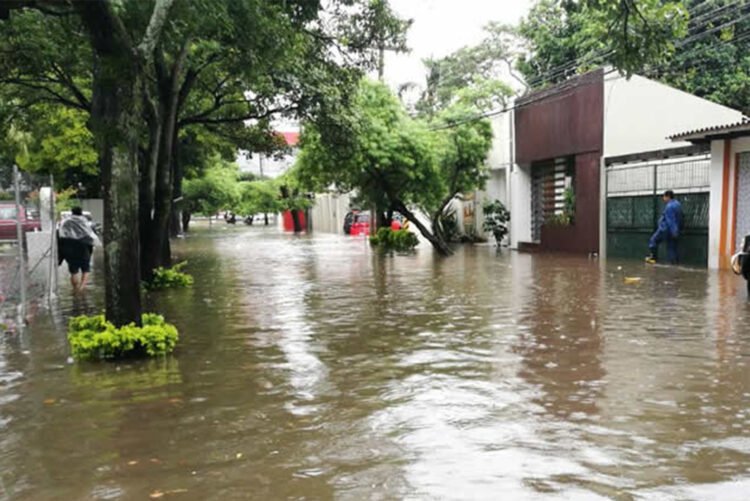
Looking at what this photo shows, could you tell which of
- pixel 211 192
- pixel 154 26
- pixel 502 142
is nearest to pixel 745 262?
pixel 154 26

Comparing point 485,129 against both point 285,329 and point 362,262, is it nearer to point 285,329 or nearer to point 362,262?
point 362,262

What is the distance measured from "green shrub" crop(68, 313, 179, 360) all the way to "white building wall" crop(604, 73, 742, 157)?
13.0m

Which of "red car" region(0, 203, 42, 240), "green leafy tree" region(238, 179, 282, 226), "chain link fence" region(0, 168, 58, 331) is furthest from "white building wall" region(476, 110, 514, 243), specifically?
"green leafy tree" region(238, 179, 282, 226)

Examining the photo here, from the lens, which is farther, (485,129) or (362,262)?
(485,129)

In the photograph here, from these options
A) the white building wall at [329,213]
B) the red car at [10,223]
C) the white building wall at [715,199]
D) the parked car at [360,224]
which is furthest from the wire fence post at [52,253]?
the white building wall at [329,213]

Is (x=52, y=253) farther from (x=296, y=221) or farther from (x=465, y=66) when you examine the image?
(x=296, y=221)

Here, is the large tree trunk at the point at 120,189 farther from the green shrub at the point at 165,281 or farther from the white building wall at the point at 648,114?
the white building wall at the point at 648,114

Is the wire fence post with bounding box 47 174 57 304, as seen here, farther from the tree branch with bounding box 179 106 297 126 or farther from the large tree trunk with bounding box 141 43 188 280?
the tree branch with bounding box 179 106 297 126

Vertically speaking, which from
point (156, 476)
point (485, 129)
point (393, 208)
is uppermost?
point (485, 129)

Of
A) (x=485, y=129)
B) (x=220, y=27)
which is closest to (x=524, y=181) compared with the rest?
(x=485, y=129)

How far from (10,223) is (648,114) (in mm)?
14640

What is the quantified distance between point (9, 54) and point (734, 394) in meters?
13.1

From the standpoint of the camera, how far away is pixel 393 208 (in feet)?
77.2

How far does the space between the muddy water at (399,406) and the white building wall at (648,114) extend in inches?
315
